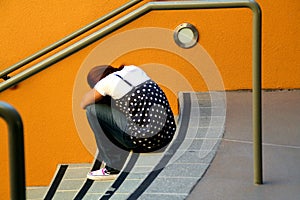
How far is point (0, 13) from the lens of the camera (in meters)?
6.18

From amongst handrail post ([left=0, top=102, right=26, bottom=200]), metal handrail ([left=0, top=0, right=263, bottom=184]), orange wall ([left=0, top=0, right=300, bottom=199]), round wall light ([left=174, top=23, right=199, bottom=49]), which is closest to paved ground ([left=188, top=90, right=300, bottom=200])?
metal handrail ([left=0, top=0, right=263, bottom=184])

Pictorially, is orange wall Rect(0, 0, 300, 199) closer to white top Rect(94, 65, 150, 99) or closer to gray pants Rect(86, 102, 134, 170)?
gray pants Rect(86, 102, 134, 170)

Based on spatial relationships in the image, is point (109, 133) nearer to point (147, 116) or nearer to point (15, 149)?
point (147, 116)

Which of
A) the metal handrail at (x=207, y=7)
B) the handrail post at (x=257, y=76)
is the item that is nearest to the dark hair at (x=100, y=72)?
the metal handrail at (x=207, y=7)

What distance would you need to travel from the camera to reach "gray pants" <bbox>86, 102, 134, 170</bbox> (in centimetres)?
464

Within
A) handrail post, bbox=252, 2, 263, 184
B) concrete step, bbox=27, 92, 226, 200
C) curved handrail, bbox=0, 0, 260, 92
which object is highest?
curved handrail, bbox=0, 0, 260, 92

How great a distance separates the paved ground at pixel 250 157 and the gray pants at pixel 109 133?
67cm

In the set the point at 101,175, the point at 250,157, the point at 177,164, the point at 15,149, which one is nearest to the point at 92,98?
the point at 101,175

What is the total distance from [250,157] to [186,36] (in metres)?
1.97

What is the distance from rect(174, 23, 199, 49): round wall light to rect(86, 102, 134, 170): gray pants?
53.2 inches

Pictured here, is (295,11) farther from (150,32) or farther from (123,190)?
(123,190)

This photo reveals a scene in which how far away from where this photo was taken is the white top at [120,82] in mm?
4480

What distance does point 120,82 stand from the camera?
448 cm

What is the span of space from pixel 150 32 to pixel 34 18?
1018mm
